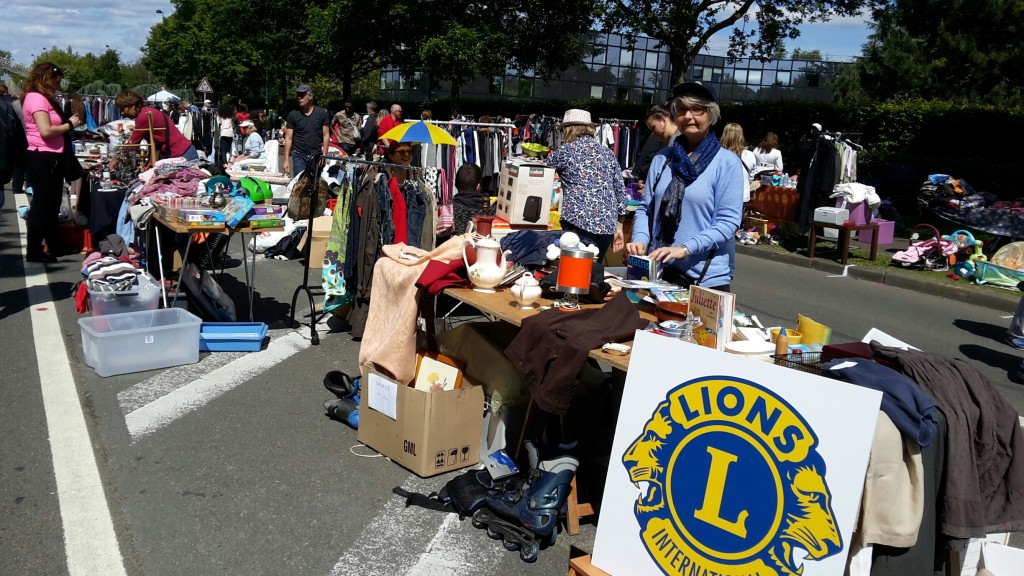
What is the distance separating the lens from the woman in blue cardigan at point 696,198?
13.2 feet

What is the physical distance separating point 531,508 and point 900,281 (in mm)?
8966

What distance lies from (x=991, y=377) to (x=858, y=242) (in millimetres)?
7172

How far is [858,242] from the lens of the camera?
1359cm

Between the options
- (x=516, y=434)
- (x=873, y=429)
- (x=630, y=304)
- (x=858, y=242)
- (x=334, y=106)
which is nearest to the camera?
(x=873, y=429)

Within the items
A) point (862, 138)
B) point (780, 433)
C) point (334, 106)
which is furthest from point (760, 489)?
point (334, 106)

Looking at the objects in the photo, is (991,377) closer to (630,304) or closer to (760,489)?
(630,304)

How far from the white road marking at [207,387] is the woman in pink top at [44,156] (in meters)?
4.21

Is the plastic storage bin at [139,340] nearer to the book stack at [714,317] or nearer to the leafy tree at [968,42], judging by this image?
the book stack at [714,317]

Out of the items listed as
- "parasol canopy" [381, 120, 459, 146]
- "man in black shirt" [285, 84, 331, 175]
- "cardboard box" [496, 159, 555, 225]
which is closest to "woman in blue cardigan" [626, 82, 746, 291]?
"cardboard box" [496, 159, 555, 225]

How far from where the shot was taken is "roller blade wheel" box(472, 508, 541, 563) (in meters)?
3.62

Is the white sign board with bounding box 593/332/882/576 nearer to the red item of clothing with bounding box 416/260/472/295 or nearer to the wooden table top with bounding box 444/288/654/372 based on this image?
the wooden table top with bounding box 444/288/654/372

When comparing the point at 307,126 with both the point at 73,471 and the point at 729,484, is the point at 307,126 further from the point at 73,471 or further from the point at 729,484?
the point at 729,484

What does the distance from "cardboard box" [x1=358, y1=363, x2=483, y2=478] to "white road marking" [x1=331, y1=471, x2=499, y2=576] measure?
1.07ft

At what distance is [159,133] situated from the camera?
969 cm
